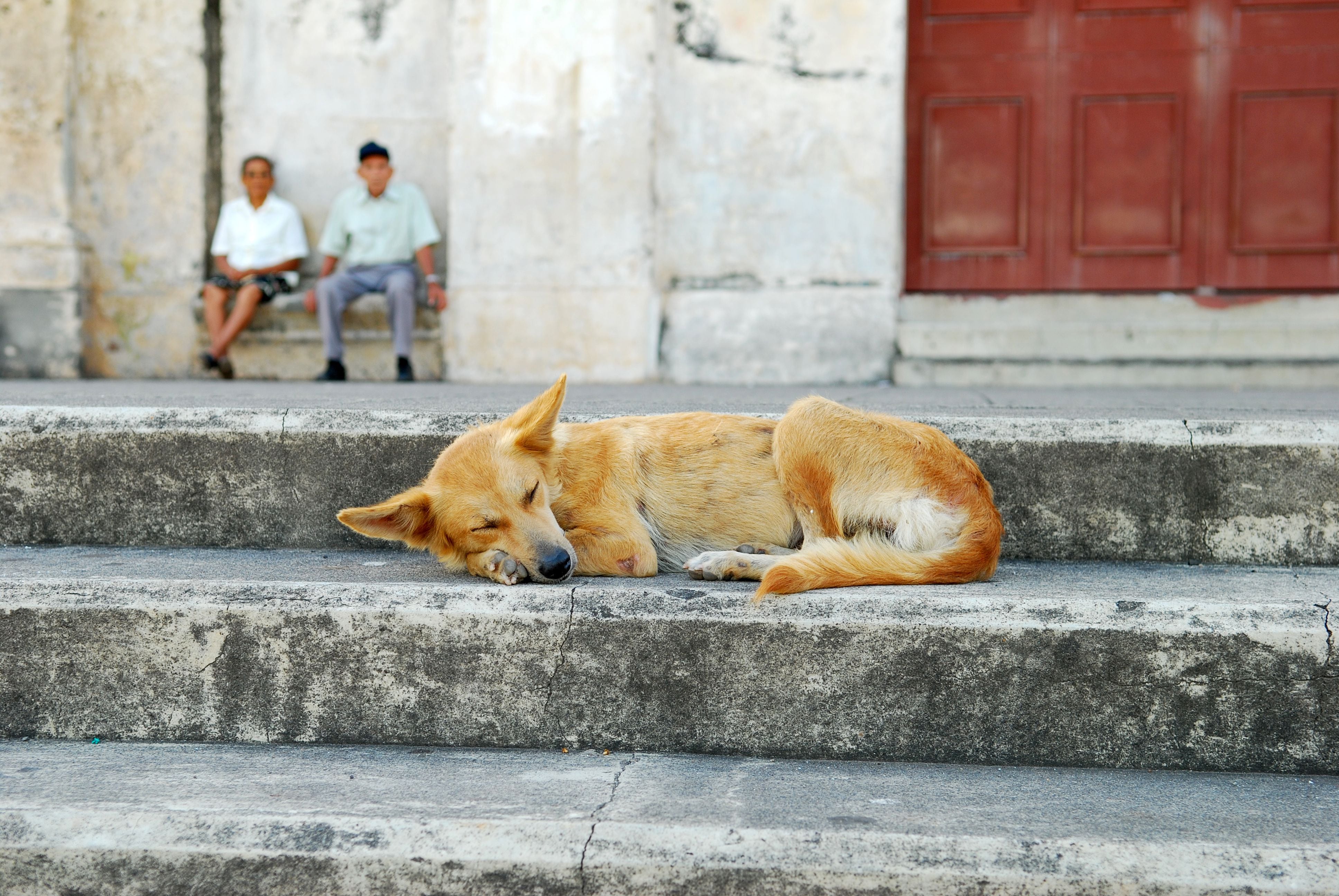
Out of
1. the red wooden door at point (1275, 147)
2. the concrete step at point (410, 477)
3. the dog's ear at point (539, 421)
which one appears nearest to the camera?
the dog's ear at point (539, 421)

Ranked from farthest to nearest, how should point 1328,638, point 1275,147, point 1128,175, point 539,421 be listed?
point 1128,175 → point 1275,147 → point 539,421 → point 1328,638

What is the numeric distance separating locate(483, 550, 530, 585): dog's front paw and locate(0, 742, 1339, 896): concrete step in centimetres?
60

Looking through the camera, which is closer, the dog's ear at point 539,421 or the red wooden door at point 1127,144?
the dog's ear at point 539,421

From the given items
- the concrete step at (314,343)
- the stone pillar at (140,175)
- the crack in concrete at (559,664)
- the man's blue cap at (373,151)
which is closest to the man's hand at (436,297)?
the concrete step at (314,343)

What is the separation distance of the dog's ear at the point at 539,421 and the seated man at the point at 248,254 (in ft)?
17.3

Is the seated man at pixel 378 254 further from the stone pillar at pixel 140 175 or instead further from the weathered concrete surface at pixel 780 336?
the weathered concrete surface at pixel 780 336

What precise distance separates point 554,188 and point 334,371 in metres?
1.99

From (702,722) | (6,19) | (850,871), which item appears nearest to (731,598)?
(702,722)

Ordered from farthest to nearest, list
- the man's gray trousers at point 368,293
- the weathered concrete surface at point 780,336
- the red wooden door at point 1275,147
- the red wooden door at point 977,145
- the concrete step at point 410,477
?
the man's gray trousers at point 368,293 → the red wooden door at point 977,145 → the weathered concrete surface at point 780,336 → the red wooden door at point 1275,147 → the concrete step at point 410,477

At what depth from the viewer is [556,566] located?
2.83 m

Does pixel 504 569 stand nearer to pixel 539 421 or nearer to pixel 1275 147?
pixel 539 421

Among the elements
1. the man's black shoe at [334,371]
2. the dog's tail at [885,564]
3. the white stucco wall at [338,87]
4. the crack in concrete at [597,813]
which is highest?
the white stucco wall at [338,87]

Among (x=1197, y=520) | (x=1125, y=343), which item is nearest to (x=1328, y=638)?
(x=1197, y=520)

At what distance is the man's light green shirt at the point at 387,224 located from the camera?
25.4ft
